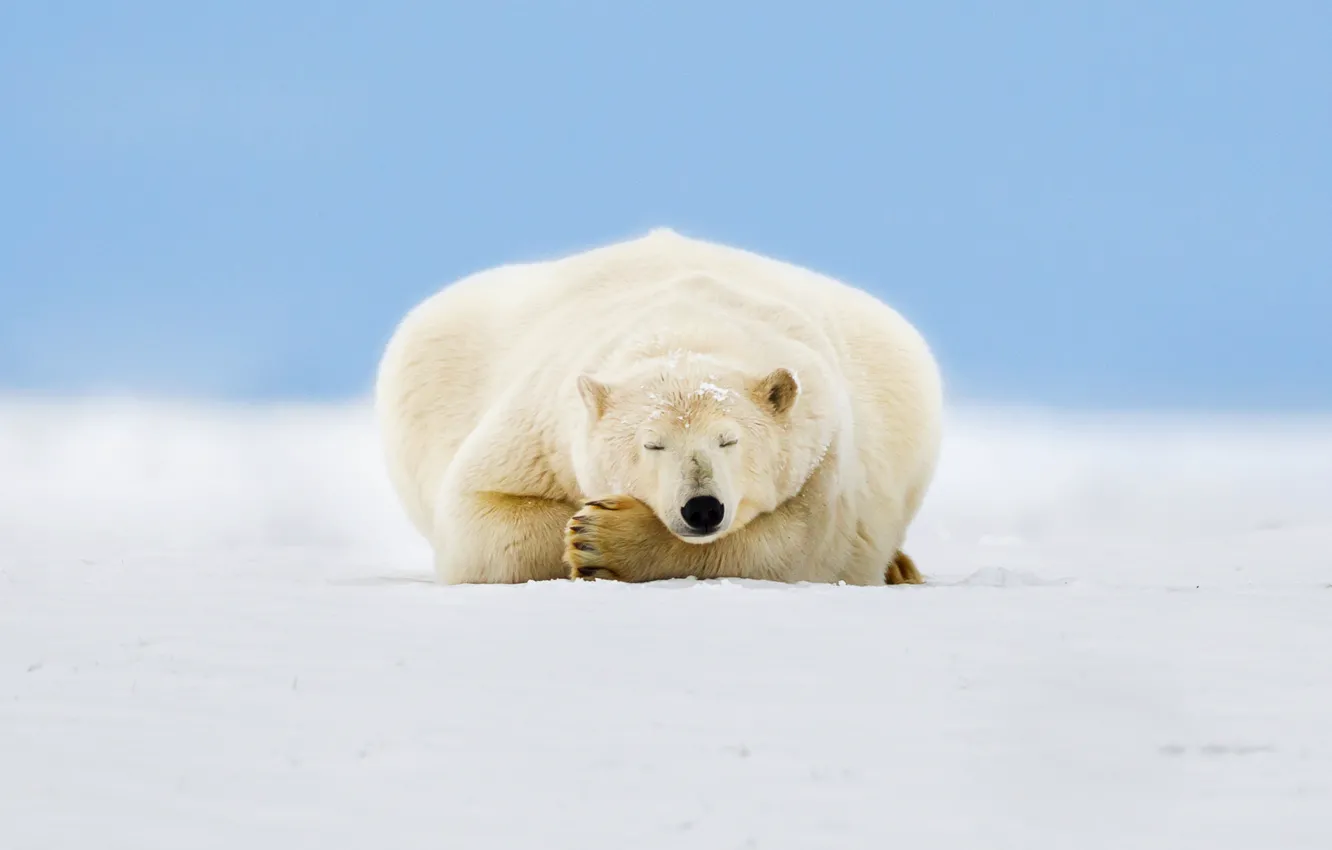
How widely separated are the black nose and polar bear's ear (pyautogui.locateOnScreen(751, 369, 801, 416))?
85 centimetres

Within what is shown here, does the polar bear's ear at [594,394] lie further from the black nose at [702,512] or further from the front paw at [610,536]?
the black nose at [702,512]

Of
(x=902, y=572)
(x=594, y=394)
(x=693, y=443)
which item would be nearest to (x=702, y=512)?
(x=693, y=443)

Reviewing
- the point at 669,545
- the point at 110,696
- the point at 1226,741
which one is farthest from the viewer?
the point at 669,545

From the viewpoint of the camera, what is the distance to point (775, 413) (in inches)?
352

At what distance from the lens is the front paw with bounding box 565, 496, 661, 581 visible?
8.73 m

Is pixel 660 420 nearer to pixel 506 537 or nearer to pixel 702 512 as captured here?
pixel 702 512

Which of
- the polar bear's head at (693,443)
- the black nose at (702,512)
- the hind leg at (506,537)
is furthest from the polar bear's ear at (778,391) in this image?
the hind leg at (506,537)

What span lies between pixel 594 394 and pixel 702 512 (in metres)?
0.99

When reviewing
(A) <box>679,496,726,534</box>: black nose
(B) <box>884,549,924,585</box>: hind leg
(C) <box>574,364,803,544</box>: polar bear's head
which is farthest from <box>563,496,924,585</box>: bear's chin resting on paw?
(B) <box>884,549,924,585</box>: hind leg

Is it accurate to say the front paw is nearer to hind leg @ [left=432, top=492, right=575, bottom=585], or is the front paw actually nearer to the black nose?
the black nose

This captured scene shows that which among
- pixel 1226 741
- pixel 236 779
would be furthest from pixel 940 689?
pixel 236 779

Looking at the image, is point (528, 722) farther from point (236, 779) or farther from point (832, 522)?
point (832, 522)

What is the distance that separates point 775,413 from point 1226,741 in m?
3.93

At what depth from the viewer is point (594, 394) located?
875 cm
